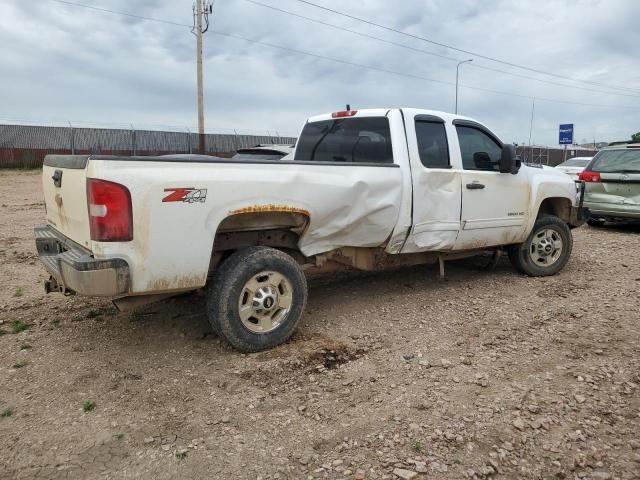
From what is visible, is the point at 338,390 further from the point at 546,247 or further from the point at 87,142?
the point at 87,142

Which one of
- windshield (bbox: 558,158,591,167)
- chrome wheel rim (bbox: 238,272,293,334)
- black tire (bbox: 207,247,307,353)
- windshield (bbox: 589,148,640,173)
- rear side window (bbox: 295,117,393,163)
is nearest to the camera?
black tire (bbox: 207,247,307,353)

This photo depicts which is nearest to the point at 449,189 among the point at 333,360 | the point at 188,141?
the point at 333,360

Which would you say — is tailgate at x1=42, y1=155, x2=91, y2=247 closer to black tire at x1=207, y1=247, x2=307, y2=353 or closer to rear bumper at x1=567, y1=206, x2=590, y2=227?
black tire at x1=207, y1=247, x2=307, y2=353

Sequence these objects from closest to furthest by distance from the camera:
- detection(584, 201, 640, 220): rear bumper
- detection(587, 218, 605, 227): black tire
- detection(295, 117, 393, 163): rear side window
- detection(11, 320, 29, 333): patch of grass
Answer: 1. detection(11, 320, 29, 333): patch of grass
2. detection(295, 117, 393, 163): rear side window
3. detection(584, 201, 640, 220): rear bumper
4. detection(587, 218, 605, 227): black tire

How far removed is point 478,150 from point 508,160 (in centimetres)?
32

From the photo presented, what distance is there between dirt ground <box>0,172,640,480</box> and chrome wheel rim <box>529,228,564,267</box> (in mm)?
825

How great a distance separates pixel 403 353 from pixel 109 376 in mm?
2151

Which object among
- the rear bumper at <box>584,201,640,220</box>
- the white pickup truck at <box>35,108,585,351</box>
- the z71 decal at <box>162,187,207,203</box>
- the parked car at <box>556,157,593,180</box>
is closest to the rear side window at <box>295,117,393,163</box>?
the white pickup truck at <box>35,108,585,351</box>

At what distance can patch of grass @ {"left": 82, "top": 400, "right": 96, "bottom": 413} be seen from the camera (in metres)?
3.23

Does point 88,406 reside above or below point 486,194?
below

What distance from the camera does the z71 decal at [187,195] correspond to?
3453 millimetres

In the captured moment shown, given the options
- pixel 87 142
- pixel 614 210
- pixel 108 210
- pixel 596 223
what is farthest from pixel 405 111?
pixel 87 142

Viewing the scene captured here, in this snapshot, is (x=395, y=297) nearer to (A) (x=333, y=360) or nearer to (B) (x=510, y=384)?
(A) (x=333, y=360)

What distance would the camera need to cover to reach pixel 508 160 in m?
5.57
